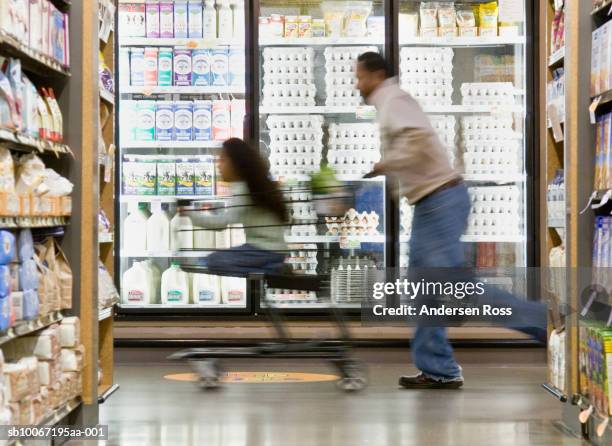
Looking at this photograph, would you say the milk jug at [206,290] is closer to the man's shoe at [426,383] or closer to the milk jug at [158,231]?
the milk jug at [158,231]

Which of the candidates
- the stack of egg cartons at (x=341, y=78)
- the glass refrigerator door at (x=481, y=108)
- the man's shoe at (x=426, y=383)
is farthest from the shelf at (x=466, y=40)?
the man's shoe at (x=426, y=383)

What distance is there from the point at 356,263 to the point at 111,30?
8.72 feet

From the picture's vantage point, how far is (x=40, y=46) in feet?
12.2

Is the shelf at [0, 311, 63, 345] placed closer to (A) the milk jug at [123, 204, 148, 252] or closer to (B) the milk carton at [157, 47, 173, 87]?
(A) the milk jug at [123, 204, 148, 252]

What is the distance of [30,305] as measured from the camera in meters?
3.47

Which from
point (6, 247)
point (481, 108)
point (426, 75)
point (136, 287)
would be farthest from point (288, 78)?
point (6, 247)

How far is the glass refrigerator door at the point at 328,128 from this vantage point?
6.75m

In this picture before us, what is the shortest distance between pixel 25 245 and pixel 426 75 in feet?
12.9

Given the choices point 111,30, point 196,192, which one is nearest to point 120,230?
point 196,192

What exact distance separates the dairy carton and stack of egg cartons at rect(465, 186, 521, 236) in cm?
188

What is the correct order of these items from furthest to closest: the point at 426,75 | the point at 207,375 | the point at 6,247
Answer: the point at 426,75 < the point at 207,375 < the point at 6,247

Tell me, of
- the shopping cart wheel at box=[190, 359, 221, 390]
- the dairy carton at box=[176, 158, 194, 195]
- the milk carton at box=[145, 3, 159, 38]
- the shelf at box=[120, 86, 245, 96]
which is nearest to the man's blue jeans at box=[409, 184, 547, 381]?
the shopping cart wheel at box=[190, 359, 221, 390]

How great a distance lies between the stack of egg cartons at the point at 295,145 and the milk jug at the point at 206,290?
2.74 feet

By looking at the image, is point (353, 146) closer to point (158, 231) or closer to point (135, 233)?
point (158, 231)
